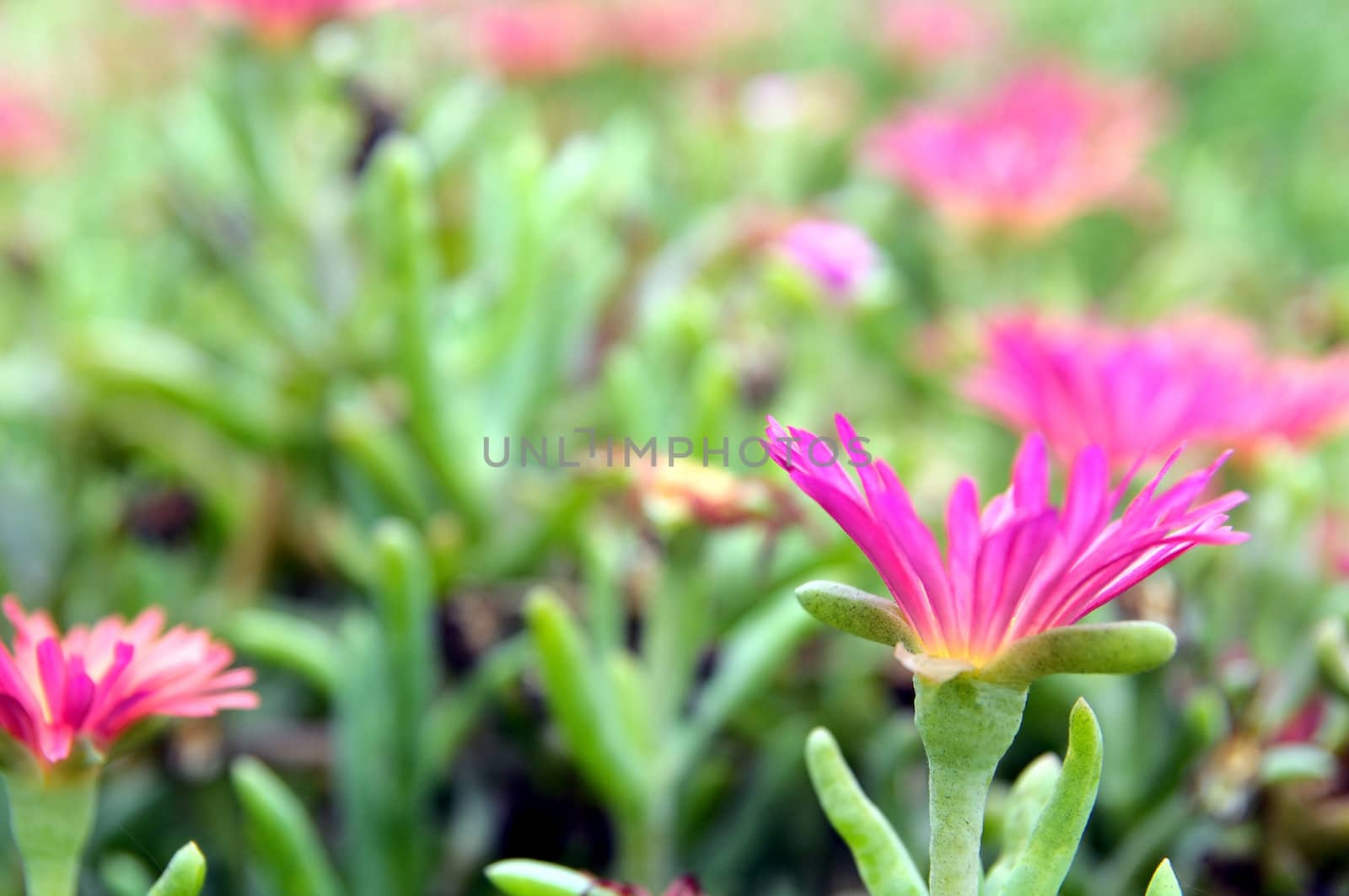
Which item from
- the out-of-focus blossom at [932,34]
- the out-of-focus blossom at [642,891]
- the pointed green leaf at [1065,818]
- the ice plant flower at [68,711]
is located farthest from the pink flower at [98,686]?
the out-of-focus blossom at [932,34]

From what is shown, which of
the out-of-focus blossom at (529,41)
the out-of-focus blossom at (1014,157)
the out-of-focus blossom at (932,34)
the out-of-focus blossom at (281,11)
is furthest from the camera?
the out-of-focus blossom at (932,34)

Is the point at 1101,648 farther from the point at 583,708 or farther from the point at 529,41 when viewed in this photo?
the point at 529,41

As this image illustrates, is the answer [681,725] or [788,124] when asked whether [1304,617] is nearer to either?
[681,725]

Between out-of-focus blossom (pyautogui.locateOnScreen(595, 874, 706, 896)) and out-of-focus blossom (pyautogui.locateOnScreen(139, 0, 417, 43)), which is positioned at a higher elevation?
out-of-focus blossom (pyautogui.locateOnScreen(139, 0, 417, 43))

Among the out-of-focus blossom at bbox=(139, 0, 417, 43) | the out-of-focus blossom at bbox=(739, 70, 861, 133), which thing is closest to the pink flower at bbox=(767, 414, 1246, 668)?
the out-of-focus blossom at bbox=(139, 0, 417, 43)

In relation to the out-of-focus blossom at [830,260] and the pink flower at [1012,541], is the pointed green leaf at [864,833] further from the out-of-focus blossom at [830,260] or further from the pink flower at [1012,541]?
the out-of-focus blossom at [830,260]

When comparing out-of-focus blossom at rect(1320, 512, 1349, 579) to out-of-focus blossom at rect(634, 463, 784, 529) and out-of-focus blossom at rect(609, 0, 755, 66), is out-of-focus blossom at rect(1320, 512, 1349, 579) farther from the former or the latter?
out-of-focus blossom at rect(609, 0, 755, 66)
